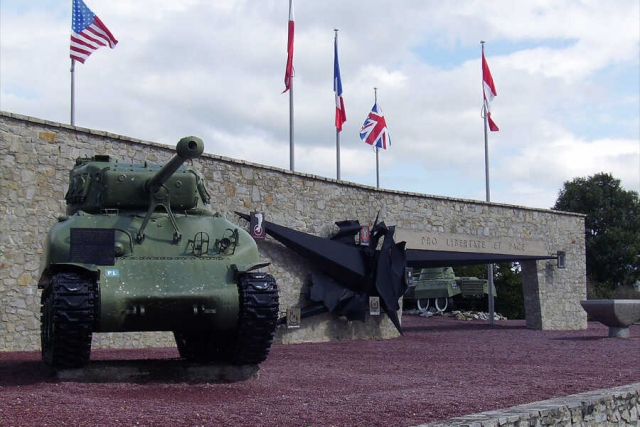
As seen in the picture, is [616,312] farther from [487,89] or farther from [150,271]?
[150,271]

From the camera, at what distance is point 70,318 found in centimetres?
793

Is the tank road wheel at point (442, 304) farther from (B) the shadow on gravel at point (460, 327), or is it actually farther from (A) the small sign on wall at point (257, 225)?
(A) the small sign on wall at point (257, 225)

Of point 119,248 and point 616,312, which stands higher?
point 119,248

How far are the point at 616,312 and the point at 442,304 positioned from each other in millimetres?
13802

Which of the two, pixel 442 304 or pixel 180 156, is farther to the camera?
pixel 442 304

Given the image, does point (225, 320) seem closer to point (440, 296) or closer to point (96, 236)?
point (96, 236)

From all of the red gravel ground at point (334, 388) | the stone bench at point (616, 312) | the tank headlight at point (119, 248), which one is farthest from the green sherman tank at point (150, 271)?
the stone bench at point (616, 312)

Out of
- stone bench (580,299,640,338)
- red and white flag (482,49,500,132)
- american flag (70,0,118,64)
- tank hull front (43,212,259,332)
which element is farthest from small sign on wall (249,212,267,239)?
red and white flag (482,49,500,132)

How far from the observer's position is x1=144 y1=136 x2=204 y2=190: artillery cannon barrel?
816 centimetres

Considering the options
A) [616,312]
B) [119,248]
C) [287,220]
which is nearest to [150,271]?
[119,248]

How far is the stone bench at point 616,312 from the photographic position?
717 inches

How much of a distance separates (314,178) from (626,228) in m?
30.6

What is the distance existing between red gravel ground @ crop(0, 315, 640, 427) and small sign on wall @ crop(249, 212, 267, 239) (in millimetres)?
2042

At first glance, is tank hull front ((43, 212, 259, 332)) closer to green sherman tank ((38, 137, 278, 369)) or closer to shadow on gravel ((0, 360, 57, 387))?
green sherman tank ((38, 137, 278, 369))
